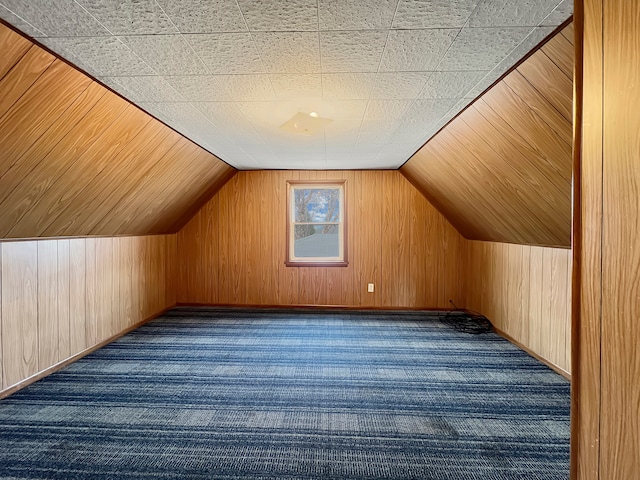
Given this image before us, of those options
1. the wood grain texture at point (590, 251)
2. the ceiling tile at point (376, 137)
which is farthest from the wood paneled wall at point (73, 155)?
the wood grain texture at point (590, 251)

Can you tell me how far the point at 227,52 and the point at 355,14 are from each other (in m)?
0.65

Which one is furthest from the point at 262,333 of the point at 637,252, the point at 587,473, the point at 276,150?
the point at 637,252

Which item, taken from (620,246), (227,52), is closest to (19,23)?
(227,52)

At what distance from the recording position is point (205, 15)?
1381mm

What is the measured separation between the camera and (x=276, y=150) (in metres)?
3.66

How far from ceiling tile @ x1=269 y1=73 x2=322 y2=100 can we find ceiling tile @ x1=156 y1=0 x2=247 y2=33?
0.47 metres

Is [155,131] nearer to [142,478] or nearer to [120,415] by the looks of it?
[120,415]

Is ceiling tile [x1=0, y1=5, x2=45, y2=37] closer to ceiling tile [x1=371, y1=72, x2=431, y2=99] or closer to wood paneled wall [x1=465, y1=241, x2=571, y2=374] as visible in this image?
ceiling tile [x1=371, y1=72, x2=431, y2=99]

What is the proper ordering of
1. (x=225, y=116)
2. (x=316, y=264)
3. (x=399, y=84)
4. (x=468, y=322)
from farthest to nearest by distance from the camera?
(x=316, y=264)
(x=468, y=322)
(x=225, y=116)
(x=399, y=84)

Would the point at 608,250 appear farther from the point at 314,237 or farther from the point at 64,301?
the point at 314,237

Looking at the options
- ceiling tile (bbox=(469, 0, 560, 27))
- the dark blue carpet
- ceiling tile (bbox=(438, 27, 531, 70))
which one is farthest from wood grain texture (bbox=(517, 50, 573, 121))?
the dark blue carpet

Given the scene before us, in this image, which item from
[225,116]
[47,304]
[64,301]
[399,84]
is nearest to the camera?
[399,84]

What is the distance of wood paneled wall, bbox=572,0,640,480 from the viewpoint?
74cm

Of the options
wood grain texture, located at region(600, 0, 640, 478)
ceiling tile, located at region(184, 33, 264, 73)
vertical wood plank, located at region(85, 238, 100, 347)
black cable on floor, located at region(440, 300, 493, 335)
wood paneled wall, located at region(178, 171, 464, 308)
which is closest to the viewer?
wood grain texture, located at region(600, 0, 640, 478)
